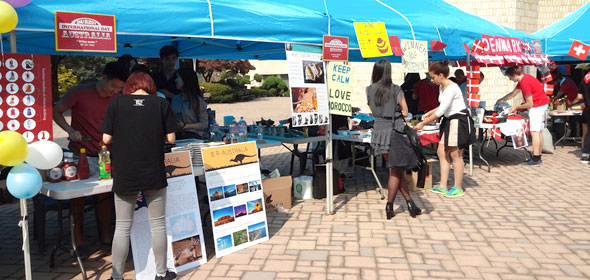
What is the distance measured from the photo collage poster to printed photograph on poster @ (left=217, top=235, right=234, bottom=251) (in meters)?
1.34

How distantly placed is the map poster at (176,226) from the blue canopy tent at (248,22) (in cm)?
122

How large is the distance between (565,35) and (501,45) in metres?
2.74

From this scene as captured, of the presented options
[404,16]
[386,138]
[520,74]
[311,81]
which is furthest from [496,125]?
[311,81]

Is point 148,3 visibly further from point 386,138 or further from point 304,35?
point 386,138

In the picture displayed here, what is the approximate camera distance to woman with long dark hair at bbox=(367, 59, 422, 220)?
17.1ft

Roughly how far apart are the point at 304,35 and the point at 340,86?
29.9 inches

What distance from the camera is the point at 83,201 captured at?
423cm

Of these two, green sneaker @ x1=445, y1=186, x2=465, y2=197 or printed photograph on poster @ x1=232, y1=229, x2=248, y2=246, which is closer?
printed photograph on poster @ x1=232, y1=229, x2=248, y2=246

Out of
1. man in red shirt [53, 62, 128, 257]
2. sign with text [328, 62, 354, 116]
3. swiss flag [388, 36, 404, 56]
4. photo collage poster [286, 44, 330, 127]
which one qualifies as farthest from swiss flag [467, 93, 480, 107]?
man in red shirt [53, 62, 128, 257]

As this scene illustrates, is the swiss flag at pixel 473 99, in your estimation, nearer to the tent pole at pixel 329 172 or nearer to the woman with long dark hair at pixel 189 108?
the tent pole at pixel 329 172

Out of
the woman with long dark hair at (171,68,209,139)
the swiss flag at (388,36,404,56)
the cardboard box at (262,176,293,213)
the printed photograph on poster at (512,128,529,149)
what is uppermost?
the swiss flag at (388,36,404,56)

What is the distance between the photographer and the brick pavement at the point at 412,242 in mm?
3943

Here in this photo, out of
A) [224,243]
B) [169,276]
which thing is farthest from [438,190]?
[169,276]

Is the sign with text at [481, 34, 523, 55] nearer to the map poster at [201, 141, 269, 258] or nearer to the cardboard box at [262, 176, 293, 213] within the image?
the cardboard box at [262, 176, 293, 213]
